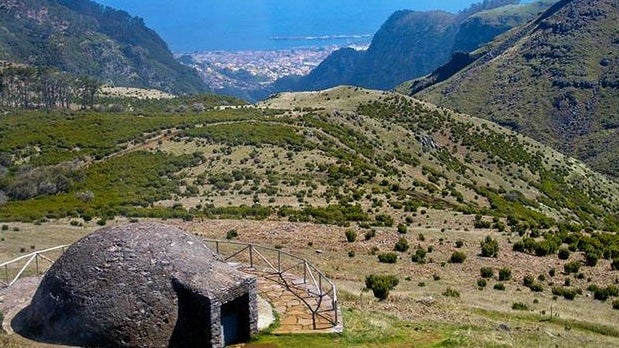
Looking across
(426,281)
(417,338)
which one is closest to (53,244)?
(426,281)

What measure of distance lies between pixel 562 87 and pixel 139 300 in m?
166

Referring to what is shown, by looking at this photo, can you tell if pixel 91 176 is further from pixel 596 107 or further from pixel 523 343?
pixel 596 107

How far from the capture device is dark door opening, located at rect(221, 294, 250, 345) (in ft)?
56.6

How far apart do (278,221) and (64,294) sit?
68.7 ft

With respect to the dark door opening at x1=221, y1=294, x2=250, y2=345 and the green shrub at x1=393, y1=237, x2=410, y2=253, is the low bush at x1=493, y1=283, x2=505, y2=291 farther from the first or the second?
the dark door opening at x1=221, y1=294, x2=250, y2=345

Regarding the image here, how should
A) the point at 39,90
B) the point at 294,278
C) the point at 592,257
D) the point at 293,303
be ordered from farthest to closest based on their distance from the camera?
the point at 39,90 < the point at 592,257 < the point at 294,278 < the point at 293,303

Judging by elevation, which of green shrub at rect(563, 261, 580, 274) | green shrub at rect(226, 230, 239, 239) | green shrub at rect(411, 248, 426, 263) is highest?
green shrub at rect(226, 230, 239, 239)

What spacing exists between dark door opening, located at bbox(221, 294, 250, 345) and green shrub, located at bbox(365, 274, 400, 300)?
753 cm

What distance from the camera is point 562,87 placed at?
16462 centimetres

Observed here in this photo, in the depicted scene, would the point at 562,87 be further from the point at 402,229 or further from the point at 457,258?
the point at 457,258

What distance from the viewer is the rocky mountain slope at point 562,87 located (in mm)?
147012

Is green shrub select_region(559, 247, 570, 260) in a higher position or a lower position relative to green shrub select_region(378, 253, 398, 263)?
lower

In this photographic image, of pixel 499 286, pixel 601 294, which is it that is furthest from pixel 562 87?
pixel 499 286

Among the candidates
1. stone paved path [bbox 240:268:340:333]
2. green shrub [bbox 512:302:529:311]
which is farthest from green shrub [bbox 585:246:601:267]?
stone paved path [bbox 240:268:340:333]
